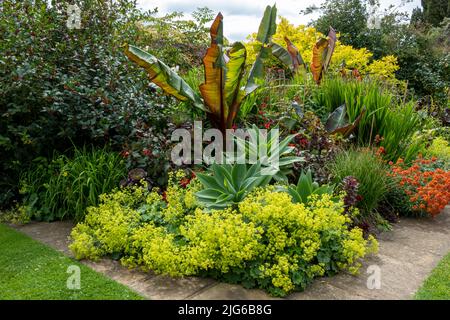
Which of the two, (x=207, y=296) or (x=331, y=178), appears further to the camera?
(x=331, y=178)

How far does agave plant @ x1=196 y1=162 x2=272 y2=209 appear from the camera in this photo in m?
4.00

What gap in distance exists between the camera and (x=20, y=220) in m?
4.75

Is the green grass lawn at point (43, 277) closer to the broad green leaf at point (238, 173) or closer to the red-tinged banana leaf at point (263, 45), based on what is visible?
the broad green leaf at point (238, 173)

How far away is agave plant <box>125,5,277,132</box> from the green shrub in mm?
1491

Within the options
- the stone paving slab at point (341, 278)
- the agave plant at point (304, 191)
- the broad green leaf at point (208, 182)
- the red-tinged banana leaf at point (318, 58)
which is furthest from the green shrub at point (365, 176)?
the red-tinged banana leaf at point (318, 58)

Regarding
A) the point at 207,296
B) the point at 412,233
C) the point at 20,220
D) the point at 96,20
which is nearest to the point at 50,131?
the point at 20,220

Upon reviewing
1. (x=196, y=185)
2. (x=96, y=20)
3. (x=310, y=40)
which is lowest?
(x=196, y=185)

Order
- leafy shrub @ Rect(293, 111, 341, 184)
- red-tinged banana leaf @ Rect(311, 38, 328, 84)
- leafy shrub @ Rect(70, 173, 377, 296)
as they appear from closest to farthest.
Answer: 1. leafy shrub @ Rect(70, 173, 377, 296)
2. leafy shrub @ Rect(293, 111, 341, 184)
3. red-tinged banana leaf @ Rect(311, 38, 328, 84)

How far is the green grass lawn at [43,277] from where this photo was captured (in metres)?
3.16

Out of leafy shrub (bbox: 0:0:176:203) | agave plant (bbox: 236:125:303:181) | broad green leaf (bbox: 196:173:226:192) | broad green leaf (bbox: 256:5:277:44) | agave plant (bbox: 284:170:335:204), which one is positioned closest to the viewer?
agave plant (bbox: 284:170:335:204)

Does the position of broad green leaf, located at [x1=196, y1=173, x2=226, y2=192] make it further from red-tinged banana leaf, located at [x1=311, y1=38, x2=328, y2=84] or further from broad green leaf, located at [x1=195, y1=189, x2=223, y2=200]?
red-tinged banana leaf, located at [x1=311, y1=38, x2=328, y2=84]

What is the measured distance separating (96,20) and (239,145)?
280cm

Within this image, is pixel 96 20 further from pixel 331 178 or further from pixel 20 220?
pixel 331 178

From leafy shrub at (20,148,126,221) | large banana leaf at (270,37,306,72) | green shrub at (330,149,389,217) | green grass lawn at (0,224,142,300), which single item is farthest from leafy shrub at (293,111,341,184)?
large banana leaf at (270,37,306,72)
